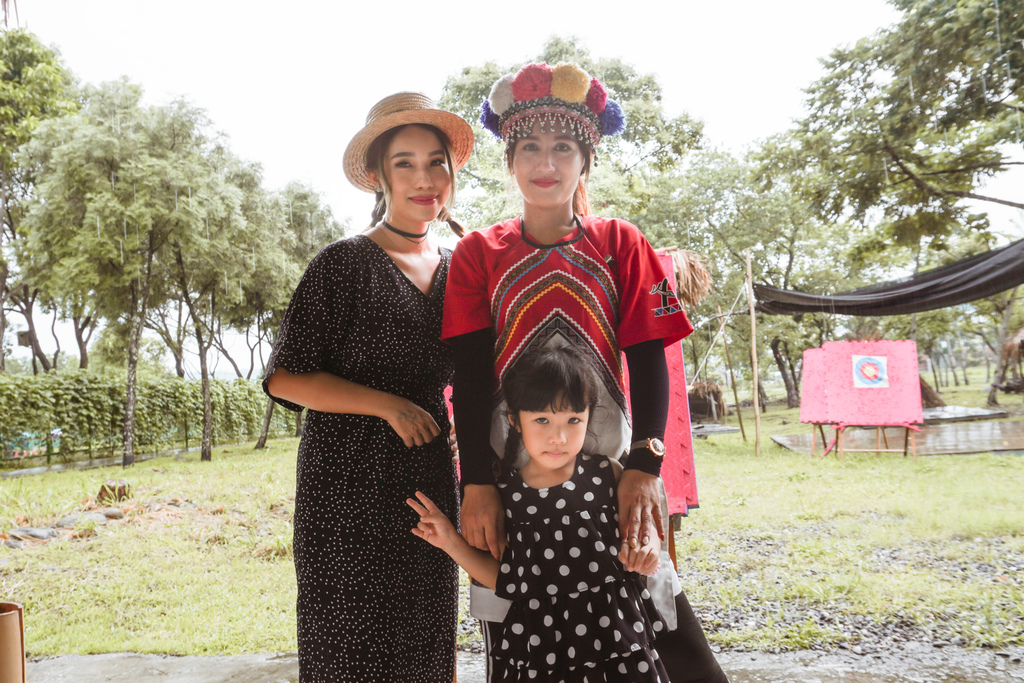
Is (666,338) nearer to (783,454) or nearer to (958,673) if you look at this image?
(958,673)

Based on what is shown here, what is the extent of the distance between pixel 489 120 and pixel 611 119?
0.22 meters

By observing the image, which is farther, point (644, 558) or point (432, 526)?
point (432, 526)

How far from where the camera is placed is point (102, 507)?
4.29 m

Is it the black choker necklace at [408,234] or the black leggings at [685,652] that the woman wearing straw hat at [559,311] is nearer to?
the black leggings at [685,652]

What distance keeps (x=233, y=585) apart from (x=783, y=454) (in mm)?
5688

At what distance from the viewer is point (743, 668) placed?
7.93ft

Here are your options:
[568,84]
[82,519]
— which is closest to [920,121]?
[568,84]

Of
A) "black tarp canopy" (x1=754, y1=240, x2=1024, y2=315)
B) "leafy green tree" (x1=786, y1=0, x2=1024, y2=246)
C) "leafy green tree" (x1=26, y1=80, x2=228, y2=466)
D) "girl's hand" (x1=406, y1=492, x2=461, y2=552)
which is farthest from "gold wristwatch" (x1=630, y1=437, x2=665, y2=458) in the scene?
"leafy green tree" (x1=26, y1=80, x2=228, y2=466)

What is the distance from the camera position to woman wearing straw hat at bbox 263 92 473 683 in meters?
1.11

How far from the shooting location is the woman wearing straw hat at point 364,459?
43.8 inches

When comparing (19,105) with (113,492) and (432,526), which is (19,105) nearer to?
(113,492)

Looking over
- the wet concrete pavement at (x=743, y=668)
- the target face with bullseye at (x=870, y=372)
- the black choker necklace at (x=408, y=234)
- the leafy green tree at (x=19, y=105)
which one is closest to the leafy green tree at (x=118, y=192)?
the leafy green tree at (x=19, y=105)

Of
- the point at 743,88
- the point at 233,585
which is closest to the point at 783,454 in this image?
the point at 743,88

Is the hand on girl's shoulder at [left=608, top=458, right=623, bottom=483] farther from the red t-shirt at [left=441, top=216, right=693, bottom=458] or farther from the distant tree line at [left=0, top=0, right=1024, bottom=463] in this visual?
the distant tree line at [left=0, top=0, right=1024, bottom=463]
